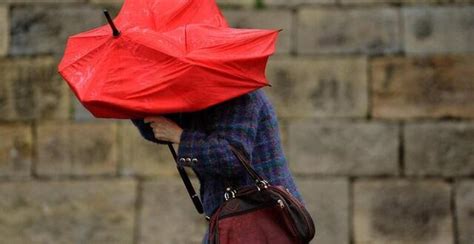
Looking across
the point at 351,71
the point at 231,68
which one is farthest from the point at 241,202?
the point at 351,71

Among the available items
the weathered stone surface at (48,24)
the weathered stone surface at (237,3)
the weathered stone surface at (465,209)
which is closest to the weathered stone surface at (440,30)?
the weathered stone surface at (465,209)

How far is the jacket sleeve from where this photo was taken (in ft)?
13.6

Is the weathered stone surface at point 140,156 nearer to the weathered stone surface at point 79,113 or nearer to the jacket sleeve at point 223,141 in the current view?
the weathered stone surface at point 79,113

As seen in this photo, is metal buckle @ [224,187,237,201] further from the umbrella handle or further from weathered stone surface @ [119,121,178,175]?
weathered stone surface @ [119,121,178,175]

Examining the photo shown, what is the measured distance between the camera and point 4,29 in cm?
746

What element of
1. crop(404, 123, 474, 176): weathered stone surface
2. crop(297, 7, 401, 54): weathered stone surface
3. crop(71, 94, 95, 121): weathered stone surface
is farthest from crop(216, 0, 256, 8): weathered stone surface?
crop(404, 123, 474, 176): weathered stone surface

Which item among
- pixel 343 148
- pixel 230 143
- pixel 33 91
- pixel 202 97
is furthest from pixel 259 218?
pixel 33 91

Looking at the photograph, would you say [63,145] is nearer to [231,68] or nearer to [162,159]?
[162,159]

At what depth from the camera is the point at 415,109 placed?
721cm

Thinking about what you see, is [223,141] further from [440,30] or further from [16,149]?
[16,149]

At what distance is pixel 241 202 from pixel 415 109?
3174mm

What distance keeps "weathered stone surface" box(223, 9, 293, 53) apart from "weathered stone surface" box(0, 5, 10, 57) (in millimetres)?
1267

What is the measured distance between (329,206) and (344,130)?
0.43 meters

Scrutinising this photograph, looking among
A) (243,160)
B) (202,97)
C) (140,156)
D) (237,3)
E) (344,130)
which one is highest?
(237,3)
